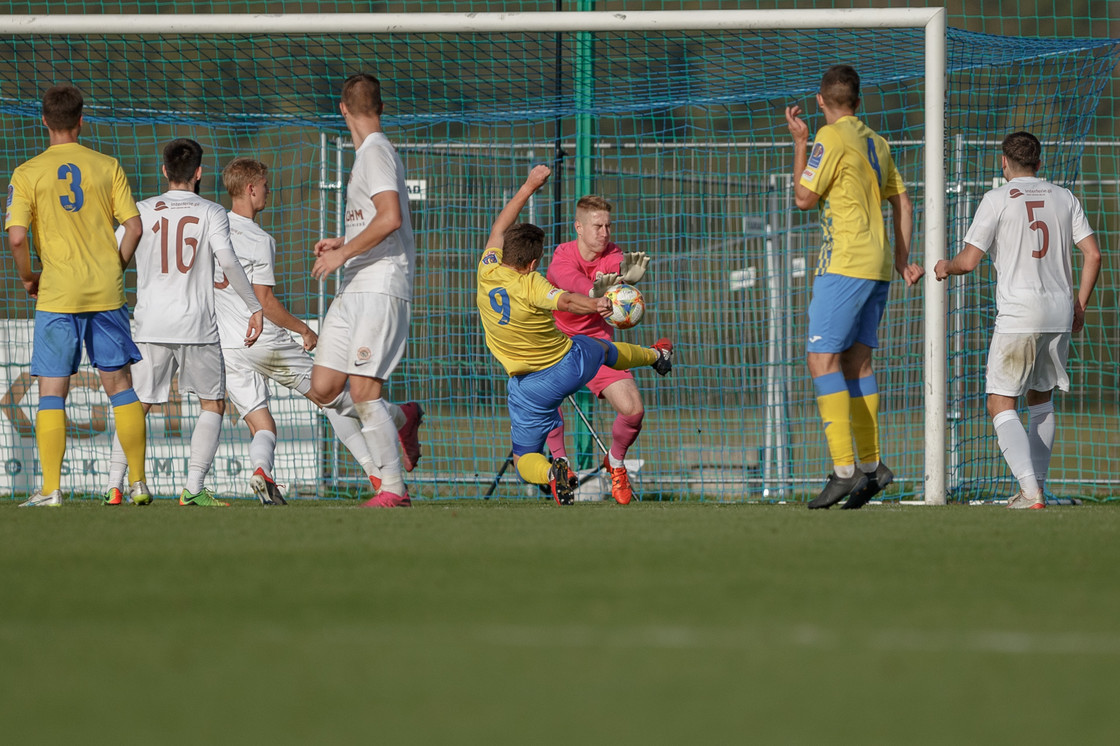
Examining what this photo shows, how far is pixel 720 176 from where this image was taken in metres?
9.91

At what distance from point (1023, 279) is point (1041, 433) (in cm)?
85

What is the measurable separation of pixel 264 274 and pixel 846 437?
3.33 metres

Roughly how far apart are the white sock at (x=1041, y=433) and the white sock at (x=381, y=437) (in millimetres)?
3237

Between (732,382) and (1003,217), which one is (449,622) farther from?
(732,382)

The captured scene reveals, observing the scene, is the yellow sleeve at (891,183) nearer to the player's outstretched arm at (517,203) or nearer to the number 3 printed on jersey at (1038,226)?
the number 3 printed on jersey at (1038,226)

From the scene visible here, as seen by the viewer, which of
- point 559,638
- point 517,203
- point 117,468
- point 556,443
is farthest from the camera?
point 556,443

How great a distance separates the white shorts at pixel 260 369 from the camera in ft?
23.9

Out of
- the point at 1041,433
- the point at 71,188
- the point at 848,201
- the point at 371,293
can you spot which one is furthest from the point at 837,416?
the point at 71,188

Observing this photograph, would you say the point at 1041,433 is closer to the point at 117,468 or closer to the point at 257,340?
the point at 257,340

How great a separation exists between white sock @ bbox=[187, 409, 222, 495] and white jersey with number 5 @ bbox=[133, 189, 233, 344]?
0.44 metres

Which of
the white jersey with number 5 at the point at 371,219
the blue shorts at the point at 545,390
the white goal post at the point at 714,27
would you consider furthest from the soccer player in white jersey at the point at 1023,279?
the white jersey with number 5 at the point at 371,219

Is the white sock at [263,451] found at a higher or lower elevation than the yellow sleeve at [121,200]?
lower

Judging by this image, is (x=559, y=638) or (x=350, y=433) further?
(x=350, y=433)

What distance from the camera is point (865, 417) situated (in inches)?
240
